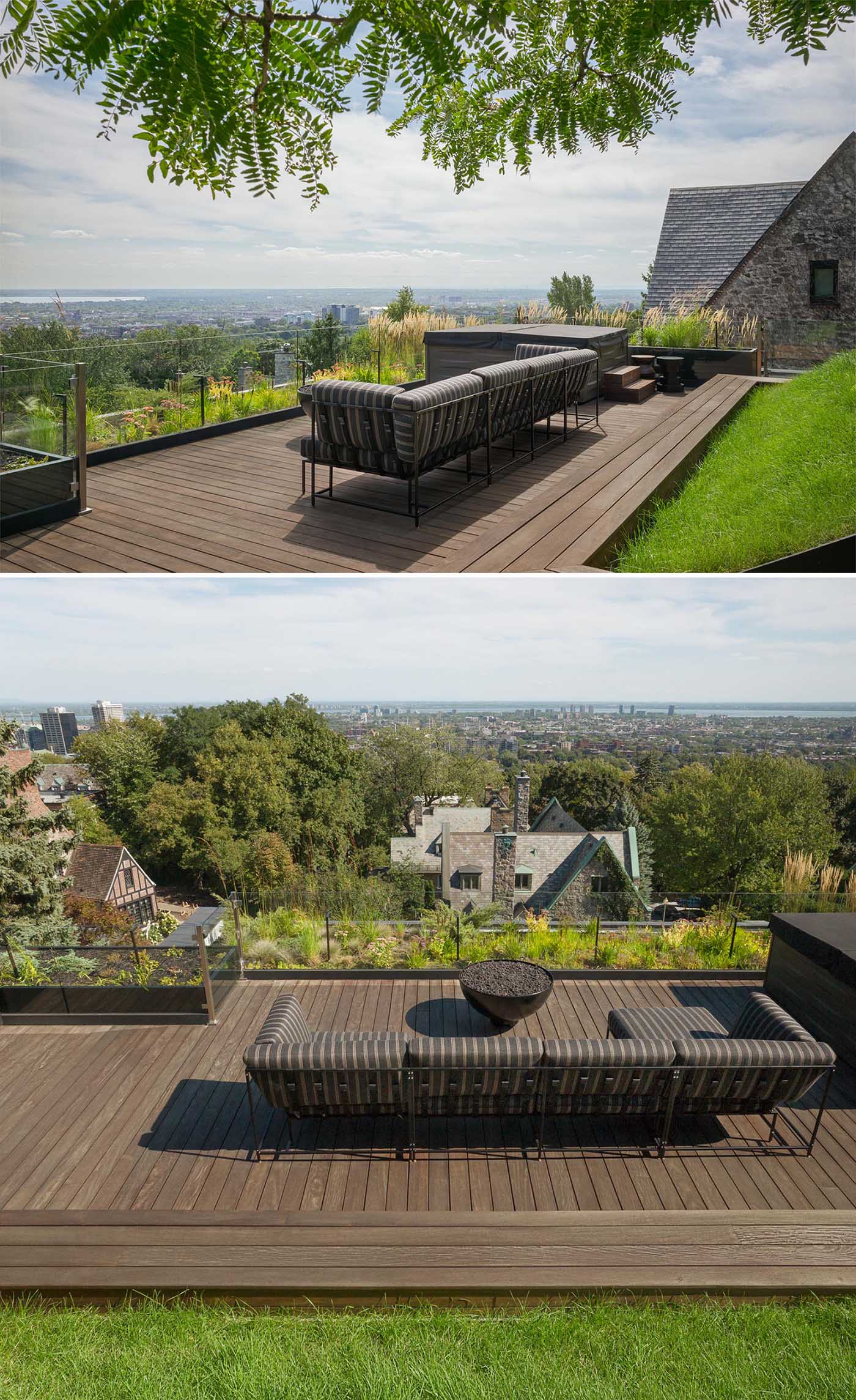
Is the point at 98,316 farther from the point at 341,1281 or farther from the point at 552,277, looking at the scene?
the point at 341,1281

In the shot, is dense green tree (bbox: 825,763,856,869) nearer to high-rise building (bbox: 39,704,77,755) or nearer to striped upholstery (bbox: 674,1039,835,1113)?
high-rise building (bbox: 39,704,77,755)

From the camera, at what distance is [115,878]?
1254 inches

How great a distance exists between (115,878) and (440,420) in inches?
1187

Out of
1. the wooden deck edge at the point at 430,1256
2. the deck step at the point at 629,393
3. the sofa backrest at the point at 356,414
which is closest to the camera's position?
the wooden deck edge at the point at 430,1256

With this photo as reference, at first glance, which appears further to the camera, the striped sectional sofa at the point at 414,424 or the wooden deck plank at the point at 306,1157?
the striped sectional sofa at the point at 414,424

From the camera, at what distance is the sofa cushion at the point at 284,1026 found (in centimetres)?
430

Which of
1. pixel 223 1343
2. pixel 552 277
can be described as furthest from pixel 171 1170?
pixel 552 277

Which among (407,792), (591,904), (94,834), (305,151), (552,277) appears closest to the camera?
(305,151)

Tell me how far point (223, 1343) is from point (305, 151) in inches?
157

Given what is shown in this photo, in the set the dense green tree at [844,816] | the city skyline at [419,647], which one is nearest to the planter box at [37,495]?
the city skyline at [419,647]

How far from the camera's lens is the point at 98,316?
12.1 feet

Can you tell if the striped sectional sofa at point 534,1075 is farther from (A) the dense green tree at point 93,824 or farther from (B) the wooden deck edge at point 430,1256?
(A) the dense green tree at point 93,824

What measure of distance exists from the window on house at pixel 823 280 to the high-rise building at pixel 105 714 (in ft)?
116

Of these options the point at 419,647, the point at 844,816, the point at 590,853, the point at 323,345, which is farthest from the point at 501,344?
the point at 419,647
